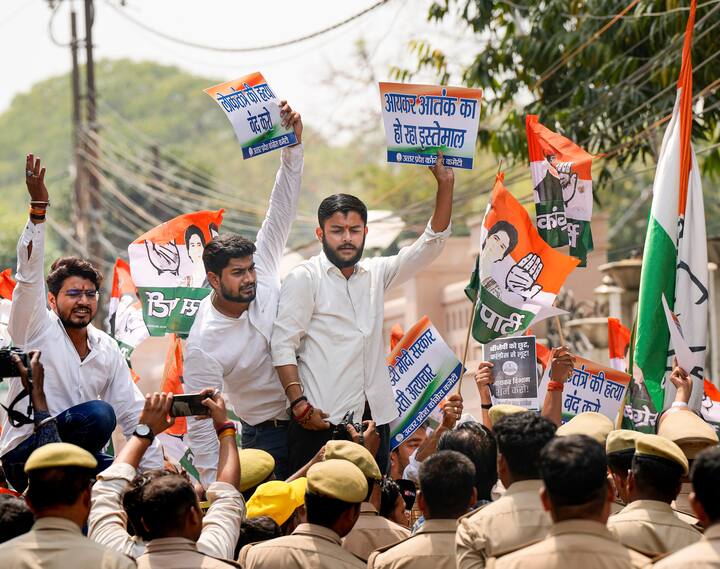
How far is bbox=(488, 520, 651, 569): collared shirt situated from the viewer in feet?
12.7

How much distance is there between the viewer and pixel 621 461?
5.32 m

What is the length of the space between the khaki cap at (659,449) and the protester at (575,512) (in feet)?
2.81

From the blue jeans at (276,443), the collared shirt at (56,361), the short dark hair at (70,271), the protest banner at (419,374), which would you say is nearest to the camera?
the collared shirt at (56,361)

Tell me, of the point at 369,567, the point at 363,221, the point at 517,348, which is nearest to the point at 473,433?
the point at 369,567

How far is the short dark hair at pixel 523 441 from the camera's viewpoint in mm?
4570

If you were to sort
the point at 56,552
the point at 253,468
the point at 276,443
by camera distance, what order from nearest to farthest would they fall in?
1. the point at 56,552
2. the point at 253,468
3. the point at 276,443

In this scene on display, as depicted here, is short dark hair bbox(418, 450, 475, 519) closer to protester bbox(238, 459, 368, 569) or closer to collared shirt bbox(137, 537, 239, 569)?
protester bbox(238, 459, 368, 569)

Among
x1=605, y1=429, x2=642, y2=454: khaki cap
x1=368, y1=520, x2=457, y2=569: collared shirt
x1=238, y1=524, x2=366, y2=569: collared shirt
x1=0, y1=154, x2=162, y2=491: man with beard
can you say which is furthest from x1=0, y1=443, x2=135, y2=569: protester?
x1=605, y1=429, x2=642, y2=454: khaki cap

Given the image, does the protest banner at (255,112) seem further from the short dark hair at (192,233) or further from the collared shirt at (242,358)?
the short dark hair at (192,233)

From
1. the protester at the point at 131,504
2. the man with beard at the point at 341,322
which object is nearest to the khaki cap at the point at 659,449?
the protester at the point at 131,504

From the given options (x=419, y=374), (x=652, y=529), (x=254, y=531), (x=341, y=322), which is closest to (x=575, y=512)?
(x=652, y=529)

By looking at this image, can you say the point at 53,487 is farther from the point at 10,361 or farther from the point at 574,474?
the point at 574,474

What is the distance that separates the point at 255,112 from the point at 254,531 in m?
2.58

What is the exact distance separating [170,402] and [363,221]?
2.23m
